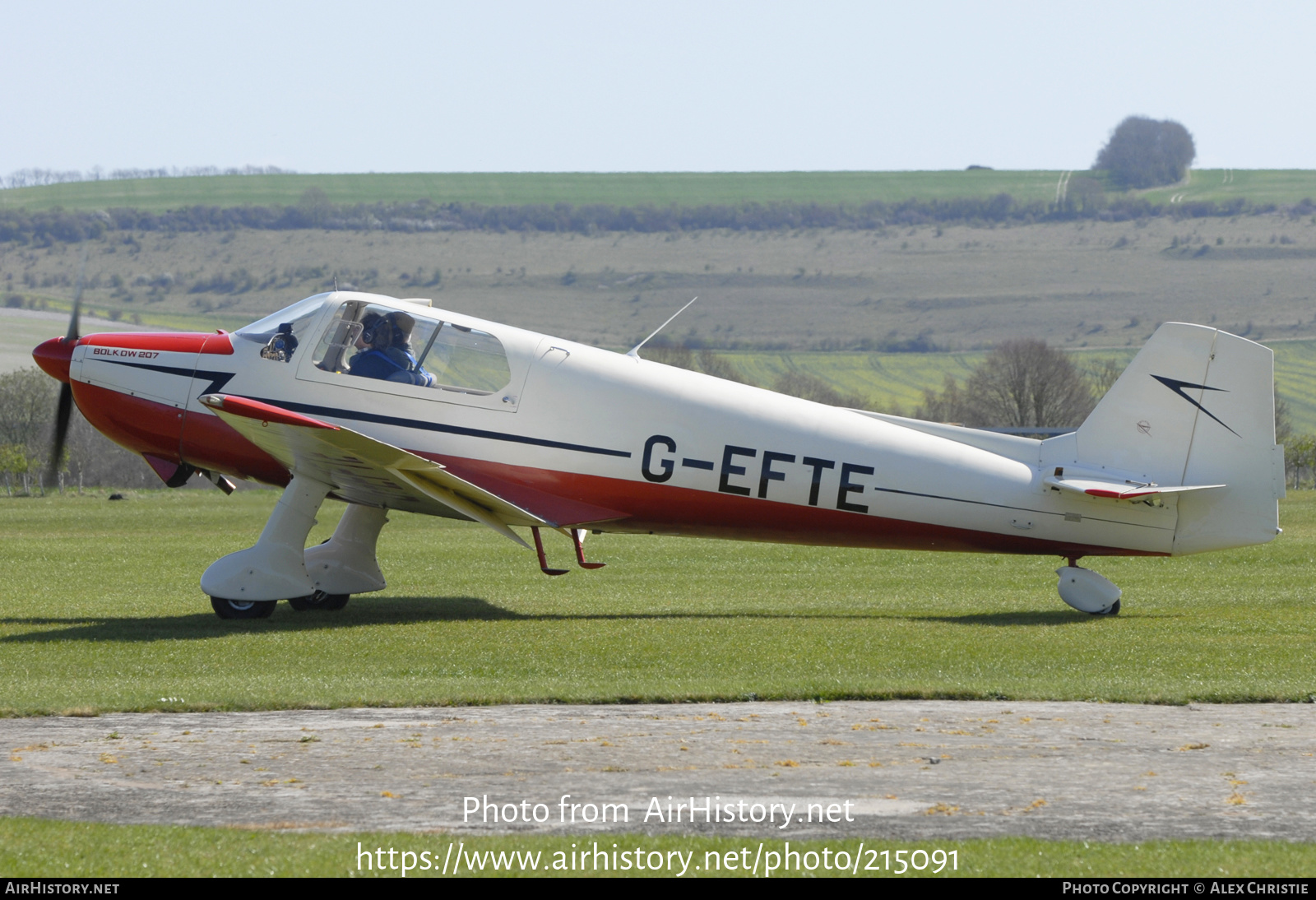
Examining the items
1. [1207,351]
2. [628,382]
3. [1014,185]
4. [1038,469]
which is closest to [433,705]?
[628,382]

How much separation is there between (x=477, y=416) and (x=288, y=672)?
3.65 meters

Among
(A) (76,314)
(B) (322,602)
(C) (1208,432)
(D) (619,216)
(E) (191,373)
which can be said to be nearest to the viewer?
(C) (1208,432)

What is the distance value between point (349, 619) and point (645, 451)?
3.54m

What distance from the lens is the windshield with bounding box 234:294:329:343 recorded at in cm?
1280

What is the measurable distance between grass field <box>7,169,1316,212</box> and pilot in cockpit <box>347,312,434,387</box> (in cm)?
14415

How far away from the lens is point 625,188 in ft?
526

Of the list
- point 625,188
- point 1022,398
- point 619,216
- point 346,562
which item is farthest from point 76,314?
point 625,188

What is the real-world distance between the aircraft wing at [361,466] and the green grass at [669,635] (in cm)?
114

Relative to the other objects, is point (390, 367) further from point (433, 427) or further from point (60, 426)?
point (60, 426)

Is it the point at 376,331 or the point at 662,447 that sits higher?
the point at 376,331

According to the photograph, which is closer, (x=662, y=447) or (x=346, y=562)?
(x=662, y=447)

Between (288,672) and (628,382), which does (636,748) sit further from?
(628,382)

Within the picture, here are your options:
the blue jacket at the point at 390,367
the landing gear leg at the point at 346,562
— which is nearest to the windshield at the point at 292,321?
the blue jacket at the point at 390,367

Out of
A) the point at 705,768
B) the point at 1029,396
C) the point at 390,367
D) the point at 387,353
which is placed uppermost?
the point at 387,353
